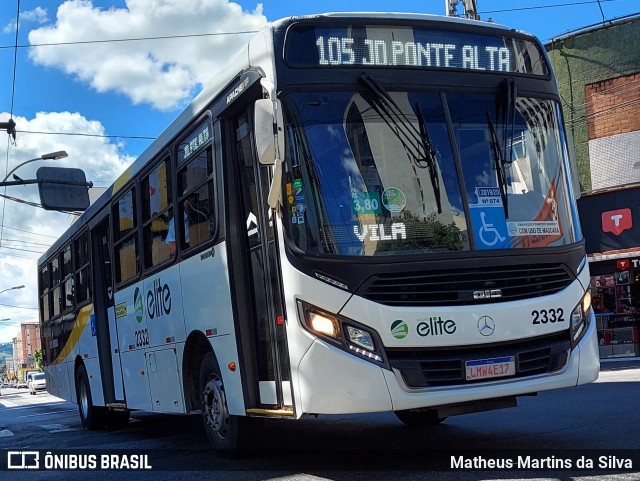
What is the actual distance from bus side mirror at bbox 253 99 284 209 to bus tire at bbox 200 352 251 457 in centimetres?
233

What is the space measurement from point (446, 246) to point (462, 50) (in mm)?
1744

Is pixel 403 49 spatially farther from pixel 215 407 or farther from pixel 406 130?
pixel 215 407

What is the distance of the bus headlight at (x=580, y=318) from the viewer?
626 centimetres

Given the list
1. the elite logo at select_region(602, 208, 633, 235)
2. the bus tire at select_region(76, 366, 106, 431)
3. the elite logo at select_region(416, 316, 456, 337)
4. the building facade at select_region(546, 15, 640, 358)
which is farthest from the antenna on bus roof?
the elite logo at select_region(416, 316, 456, 337)

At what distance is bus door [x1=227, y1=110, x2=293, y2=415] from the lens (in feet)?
20.4


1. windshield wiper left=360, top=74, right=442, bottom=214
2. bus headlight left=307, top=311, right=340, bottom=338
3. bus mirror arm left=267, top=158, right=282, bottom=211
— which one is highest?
windshield wiper left=360, top=74, right=442, bottom=214

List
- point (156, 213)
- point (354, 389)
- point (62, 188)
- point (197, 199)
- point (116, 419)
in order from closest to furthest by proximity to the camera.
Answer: point (354, 389) < point (197, 199) < point (156, 213) < point (116, 419) < point (62, 188)

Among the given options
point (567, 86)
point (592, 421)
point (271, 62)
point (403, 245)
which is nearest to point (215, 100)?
point (271, 62)

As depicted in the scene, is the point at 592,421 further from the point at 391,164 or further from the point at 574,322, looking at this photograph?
the point at 391,164

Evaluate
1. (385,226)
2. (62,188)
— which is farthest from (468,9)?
(385,226)

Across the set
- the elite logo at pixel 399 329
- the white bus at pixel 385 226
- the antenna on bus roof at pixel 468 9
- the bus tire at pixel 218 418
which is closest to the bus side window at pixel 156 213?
the white bus at pixel 385 226

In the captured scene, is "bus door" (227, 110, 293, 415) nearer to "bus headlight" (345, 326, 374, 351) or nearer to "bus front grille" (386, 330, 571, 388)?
"bus headlight" (345, 326, 374, 351)

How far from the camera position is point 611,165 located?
22453 mm

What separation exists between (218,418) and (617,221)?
17.4 metres
